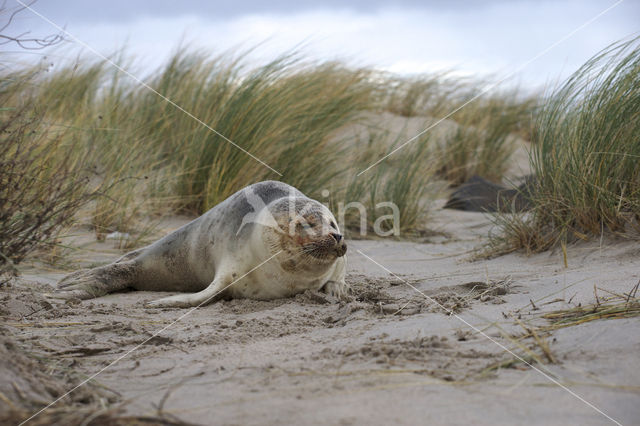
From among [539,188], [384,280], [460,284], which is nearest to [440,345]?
[460,284]

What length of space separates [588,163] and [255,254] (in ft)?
7.22

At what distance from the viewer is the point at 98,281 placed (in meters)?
3.91

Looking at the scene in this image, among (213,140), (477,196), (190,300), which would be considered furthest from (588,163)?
(477,196)

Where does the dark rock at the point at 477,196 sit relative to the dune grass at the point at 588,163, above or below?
below

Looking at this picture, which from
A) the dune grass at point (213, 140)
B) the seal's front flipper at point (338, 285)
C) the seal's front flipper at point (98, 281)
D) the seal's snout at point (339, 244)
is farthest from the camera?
the dune grass at point (213, 140)

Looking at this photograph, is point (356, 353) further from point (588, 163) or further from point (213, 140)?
point (213, 140)

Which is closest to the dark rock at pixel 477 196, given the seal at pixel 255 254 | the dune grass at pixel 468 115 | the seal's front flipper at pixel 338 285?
the dune grass at pixel 468 115

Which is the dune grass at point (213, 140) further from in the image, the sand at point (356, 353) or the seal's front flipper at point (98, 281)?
the sand at point (356, 353)

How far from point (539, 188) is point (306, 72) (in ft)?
13.6

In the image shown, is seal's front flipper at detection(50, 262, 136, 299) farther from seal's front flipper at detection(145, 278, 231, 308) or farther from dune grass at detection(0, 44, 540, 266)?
dune grass at detection(0, 44, 540, 266)

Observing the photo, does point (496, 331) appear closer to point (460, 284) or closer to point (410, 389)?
point (410, 389)

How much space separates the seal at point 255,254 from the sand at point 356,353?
0.42 feet

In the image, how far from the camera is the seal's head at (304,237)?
327cm

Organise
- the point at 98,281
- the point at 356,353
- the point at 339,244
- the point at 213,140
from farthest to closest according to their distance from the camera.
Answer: the point at 213,140 → the point at 98,281 → the point at 339,244 → the point at 356,353
